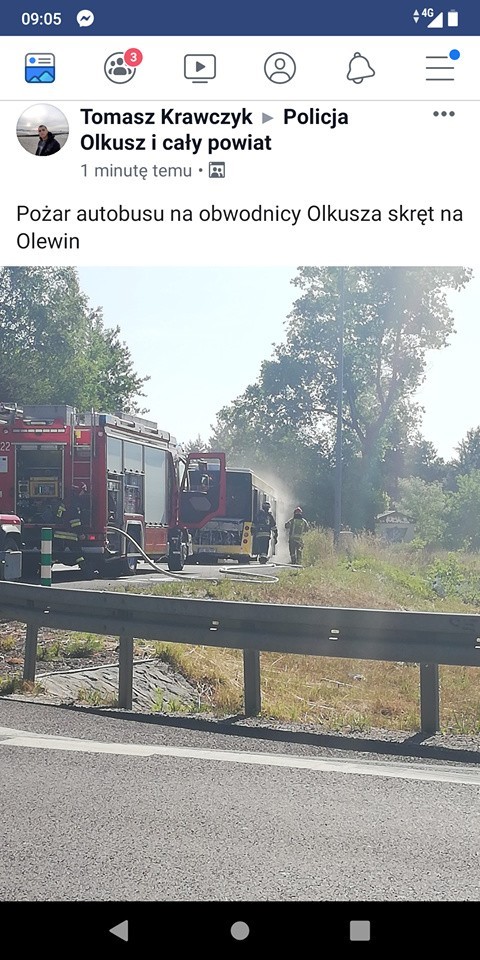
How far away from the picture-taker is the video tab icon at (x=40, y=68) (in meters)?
7.19

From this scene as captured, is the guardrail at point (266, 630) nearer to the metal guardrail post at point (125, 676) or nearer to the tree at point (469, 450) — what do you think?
the metal guardrail post at point (125, 676)

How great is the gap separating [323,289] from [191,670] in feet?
168

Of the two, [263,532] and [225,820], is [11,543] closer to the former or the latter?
[225,820]

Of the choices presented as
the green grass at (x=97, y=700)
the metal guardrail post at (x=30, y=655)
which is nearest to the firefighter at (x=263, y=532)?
the metal guardrail post at (x=30, y=655)

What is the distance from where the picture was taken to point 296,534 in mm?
30531

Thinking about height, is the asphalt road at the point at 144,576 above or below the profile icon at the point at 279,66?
below

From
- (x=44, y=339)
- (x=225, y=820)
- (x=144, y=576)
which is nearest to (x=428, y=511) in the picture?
(x=44, y=339)

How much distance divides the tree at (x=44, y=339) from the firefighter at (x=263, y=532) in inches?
897

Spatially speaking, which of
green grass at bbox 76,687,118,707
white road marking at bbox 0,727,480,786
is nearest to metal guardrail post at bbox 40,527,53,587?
green grass at bbox 76,687,118,707

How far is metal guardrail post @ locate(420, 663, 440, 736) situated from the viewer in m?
7.51

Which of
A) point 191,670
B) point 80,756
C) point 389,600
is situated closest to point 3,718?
point 80,756

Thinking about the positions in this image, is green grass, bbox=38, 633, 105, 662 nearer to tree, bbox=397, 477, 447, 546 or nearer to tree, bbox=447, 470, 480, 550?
tree, bbox=397, 477, 447, 546

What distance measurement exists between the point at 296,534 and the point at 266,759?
79.6 feet
